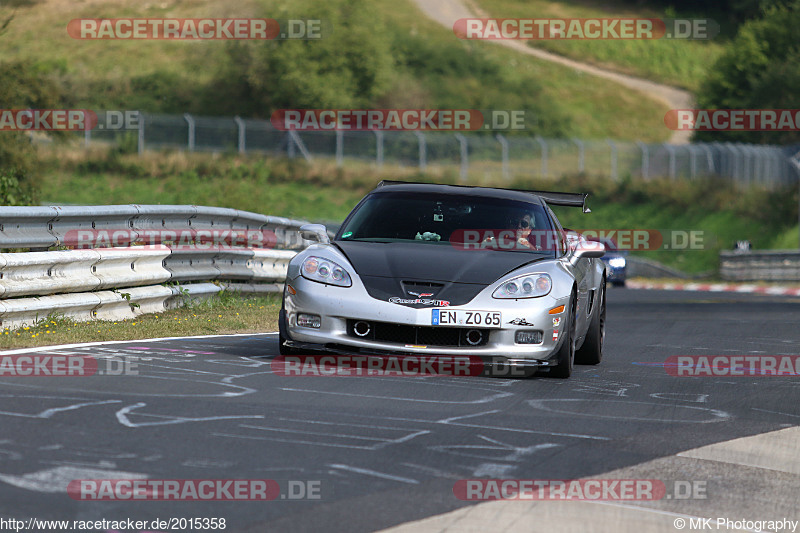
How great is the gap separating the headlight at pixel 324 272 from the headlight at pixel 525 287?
1.08 m

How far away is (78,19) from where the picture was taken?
82000 mm

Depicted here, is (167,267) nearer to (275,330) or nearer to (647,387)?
(275,330)

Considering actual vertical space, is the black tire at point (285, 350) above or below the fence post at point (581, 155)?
below

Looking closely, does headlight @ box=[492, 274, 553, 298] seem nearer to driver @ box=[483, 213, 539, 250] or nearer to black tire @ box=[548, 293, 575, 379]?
black tire @ box=[548, 293, 575, 379]

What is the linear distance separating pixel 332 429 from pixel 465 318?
2.47 meters

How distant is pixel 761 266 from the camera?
32.9m

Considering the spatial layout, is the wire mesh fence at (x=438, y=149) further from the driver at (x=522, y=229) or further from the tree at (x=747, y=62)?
the driver at (x=522, y=229)

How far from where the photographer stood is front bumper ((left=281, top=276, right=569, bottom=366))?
28.8ft

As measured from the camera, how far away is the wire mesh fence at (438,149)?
46312 millimetres

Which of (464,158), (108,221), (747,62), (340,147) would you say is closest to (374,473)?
(108,221)

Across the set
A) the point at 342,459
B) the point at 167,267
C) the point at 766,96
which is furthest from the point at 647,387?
A: the point at 766,96

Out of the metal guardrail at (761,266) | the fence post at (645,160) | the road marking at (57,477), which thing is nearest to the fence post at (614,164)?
the fence post at (645,160)

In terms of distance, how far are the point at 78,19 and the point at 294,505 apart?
267 ft

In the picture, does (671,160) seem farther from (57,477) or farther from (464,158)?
(57,477)
